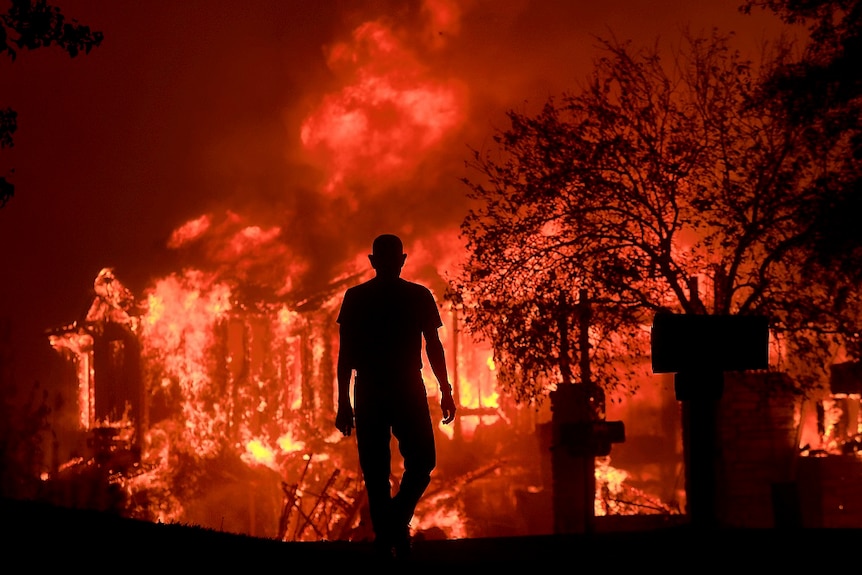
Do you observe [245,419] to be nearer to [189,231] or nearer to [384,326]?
[189,231]

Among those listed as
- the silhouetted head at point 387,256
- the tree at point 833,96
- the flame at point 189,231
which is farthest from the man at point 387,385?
the flame at point 189,231

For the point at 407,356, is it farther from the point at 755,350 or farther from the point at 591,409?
the point at 591,409

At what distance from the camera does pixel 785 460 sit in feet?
78.2

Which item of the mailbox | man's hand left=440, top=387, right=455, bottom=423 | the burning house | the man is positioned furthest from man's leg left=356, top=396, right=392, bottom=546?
the burning house

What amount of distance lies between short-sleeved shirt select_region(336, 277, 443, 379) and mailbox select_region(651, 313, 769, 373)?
241 cm

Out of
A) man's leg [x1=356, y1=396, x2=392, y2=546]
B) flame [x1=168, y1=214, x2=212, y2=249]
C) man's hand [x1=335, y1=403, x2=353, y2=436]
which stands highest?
flame [x1=168, y1=214, x2=212, y2=249]

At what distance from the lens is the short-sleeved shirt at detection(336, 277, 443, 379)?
7.18 m

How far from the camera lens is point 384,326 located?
7219 millimetres

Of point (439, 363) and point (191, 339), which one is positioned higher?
point (191, 339)

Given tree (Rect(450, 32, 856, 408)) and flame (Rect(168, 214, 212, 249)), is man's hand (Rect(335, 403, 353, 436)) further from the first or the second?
flame (Rect(168, 214, 212, 249))

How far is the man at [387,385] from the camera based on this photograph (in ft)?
23.4

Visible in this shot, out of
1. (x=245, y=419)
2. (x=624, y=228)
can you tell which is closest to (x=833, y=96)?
(x=624, y=228)

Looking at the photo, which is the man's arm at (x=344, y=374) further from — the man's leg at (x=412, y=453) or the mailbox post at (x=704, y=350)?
the mailbox post at (x=704, y=350)

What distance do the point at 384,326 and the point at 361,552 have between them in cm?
217
